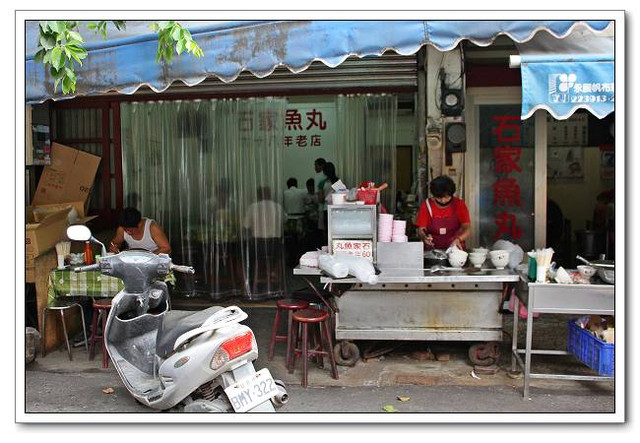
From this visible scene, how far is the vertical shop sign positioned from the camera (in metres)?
8.43

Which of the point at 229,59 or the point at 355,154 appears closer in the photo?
the point at 229,59

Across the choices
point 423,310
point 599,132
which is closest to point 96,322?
point 423,310

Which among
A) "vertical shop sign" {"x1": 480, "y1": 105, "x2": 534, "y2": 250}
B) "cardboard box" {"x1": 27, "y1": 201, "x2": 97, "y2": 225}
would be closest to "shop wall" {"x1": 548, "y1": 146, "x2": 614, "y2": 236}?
"vertical shop sign" {"x1": 480, "y1": 105, "x2": 534, "y2": 250}

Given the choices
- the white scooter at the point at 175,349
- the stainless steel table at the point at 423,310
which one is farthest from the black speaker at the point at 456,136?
the white scooter at the point at 175,349

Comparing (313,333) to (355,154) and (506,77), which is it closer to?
(355,154)

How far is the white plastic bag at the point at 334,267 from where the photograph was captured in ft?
18.8

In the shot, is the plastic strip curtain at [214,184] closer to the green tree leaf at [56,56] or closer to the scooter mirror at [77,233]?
the green tree leaf at [56,56]

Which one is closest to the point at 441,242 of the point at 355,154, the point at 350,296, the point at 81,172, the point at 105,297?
the point at 350,296

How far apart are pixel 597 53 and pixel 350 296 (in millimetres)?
2968

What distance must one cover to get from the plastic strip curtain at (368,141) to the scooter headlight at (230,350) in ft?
13.9

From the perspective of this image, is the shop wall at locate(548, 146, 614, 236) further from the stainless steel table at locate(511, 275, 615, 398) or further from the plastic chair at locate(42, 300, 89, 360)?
the plastic chair at locate(42, 300, 89, 360)

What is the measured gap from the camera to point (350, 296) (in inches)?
239

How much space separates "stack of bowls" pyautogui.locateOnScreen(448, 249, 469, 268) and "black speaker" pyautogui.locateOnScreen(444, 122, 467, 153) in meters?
1.96

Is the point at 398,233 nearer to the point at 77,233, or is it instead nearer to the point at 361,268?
the point at 361,268
